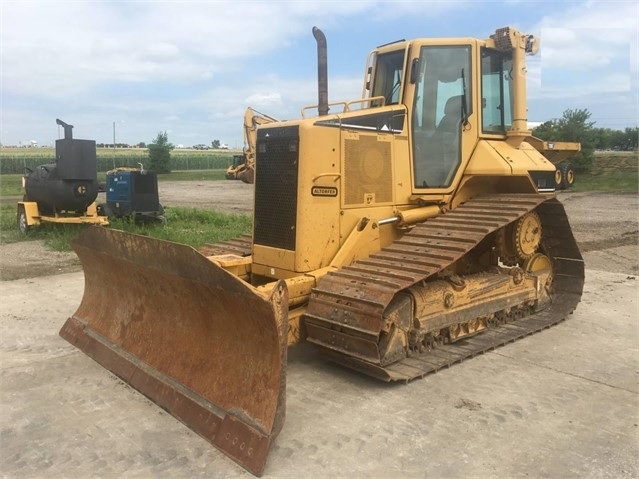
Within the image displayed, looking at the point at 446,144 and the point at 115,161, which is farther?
the point at 115,161

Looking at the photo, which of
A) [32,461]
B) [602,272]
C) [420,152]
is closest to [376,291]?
[420,152]

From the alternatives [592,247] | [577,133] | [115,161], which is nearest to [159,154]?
[115,161]

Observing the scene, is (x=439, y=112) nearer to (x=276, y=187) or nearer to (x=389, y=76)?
(x=389, y=76)

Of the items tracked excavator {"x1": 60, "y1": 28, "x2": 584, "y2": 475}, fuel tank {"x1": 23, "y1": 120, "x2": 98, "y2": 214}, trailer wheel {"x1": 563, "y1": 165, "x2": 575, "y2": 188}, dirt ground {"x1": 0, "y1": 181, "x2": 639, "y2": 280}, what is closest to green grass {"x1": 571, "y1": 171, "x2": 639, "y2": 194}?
dirt ground {"x1": 0, "y1": 181, "x2": 639, "y2": 280}

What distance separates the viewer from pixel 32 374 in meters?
4.86

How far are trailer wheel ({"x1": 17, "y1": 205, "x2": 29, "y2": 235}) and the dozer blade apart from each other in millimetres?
9454

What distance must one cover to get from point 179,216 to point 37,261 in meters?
6.23

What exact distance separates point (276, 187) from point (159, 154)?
53.5 meters

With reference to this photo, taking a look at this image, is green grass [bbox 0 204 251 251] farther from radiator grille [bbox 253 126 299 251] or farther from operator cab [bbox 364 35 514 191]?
operator cab [bbox 364 35 514 191]

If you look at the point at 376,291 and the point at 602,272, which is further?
the point at 602,272

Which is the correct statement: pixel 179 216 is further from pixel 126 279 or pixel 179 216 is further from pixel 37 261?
pixel 126 279

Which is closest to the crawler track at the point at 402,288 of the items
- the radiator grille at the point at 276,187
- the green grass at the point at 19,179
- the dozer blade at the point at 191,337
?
the radiator grille at the point at 276,187

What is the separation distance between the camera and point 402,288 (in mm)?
4406

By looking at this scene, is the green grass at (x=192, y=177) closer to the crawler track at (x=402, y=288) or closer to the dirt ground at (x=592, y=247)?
the dirt ground at (x=592, y=247)
